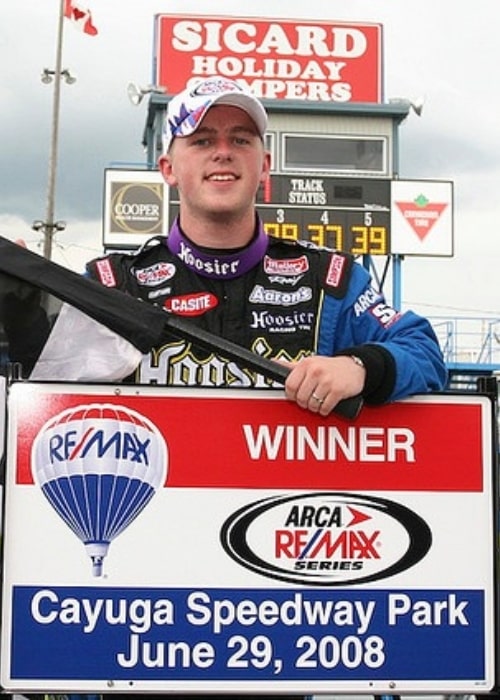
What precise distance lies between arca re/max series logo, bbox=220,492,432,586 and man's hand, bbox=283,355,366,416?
0.72 feet

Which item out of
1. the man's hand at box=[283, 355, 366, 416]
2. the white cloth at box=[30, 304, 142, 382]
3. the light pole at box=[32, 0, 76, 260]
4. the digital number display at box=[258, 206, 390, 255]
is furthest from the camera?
the light pole at box=[32, 0, 76, 260]

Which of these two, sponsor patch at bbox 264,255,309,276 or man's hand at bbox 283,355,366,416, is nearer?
man's hand at bbox 283,355,366,416

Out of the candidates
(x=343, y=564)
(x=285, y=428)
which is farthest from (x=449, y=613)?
(x=285, y=428)

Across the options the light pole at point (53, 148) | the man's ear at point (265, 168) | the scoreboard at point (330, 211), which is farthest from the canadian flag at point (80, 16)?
the man's ear at point (265, 168)

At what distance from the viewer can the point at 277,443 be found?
2309mm

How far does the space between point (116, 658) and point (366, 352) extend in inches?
32.0

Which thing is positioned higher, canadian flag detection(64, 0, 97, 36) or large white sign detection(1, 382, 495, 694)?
canadian flag detection(64, 0, 97, 36)

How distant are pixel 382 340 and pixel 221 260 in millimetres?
444

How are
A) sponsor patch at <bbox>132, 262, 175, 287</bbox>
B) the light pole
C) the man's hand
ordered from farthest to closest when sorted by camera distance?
the light pole, sponsor patch at <bbox>132, 262, 175, 287</bbox>, the man's hand

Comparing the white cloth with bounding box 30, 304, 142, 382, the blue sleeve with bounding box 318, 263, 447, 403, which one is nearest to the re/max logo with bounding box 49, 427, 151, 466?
the white cloth with bounding box 30, 304, 142, 382

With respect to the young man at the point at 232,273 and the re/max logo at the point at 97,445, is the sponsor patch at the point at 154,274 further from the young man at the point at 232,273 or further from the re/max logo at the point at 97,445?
the re/max logo at the point at 97,445

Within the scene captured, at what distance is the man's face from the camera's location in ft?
8.59

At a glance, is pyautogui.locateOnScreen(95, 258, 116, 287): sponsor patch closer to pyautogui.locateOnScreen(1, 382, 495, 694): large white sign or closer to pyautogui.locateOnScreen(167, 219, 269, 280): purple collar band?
pyautogui.locateOnScreen(167, 219, 269, 280): purple collar band

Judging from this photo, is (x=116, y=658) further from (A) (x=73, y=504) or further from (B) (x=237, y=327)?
(B) (x=237, y=327)
